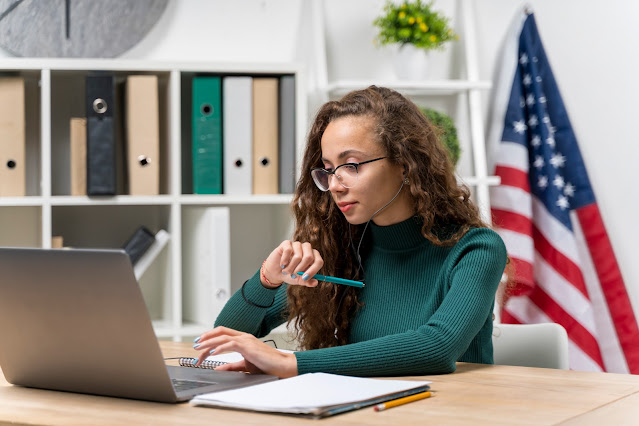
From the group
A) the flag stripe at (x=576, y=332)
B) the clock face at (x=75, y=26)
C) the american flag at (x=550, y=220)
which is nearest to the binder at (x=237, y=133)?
the clock face at (x=75, y=26)

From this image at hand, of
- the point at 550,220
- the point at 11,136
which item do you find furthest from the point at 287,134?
the point at 550,220

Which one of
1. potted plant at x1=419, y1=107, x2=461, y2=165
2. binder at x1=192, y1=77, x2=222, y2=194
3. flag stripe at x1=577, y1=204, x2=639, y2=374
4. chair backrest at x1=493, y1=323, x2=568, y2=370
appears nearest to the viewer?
chair backrest at x1=493, y1=323, x2=568, y2=370

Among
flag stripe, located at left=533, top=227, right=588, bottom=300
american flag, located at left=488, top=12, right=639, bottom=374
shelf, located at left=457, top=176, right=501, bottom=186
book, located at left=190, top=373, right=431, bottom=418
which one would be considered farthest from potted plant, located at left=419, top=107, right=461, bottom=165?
book, located at left=190, top=373, right=431, bottom=418

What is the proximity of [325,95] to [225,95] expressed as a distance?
36 cm

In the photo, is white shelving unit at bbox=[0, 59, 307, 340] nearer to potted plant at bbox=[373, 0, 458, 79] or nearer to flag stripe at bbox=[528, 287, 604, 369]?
potted plant at bbox=[373, 0, 458, 79]

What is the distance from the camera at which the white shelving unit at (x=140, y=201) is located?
7.33 ft

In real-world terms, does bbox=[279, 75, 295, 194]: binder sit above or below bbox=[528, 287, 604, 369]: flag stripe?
above

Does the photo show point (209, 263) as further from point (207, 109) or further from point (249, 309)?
point (249, 309)

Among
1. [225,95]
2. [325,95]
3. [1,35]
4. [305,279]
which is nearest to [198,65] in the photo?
[225,95]

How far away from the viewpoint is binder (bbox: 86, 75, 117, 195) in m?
2.20

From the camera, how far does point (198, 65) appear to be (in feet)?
7.56

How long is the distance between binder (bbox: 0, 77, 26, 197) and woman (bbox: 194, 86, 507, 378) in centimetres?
91

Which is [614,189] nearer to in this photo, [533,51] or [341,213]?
[533,51]

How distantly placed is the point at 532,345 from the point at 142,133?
4.00ft
